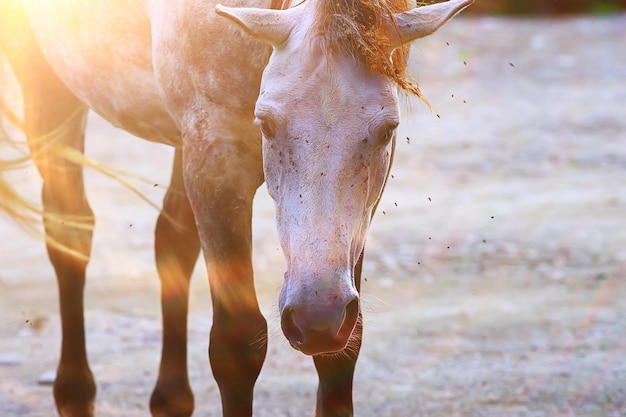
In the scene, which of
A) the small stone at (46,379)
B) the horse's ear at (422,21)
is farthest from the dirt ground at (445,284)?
the horse's ear at (422,21)

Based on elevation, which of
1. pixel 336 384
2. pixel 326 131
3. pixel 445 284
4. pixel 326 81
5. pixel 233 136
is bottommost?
pixel 445 284

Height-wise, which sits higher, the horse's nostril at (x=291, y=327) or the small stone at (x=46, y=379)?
the horse's nostril at (x=291, y=327)

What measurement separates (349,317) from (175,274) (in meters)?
1.99

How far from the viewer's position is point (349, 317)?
8.10 ft

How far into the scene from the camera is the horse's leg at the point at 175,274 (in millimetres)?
4199

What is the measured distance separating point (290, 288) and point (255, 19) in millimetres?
642

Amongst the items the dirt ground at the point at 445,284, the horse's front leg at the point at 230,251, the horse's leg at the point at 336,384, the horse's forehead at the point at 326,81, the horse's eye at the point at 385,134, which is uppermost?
the horse's forehead at the point at 326,81

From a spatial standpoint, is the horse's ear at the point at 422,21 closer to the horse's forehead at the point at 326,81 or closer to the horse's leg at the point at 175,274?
the horse's forehead at the point at 326,81

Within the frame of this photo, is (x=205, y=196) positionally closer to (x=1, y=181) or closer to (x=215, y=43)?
(x=215, y=43)

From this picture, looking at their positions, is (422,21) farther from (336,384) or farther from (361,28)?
(336,384)

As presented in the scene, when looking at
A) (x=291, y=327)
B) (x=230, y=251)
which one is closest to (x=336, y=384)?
(x=230, y=251)

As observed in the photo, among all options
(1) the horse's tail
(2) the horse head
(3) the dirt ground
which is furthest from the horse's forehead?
(1) the horse's tail

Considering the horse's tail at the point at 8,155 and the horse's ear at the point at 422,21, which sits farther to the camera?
the horse's tail at the point at 8,155

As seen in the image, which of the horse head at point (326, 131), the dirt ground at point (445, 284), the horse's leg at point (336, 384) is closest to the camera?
the horse head at point (326, 131)
